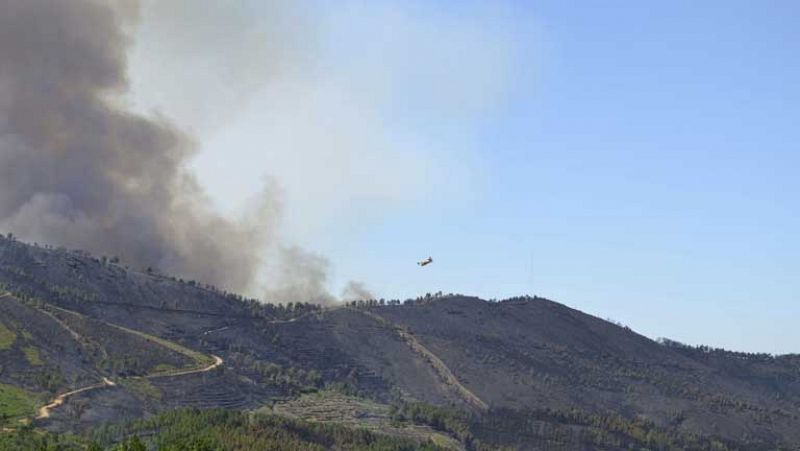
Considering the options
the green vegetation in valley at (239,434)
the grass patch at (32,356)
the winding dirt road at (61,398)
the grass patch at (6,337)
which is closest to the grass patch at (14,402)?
the winding dirt road at (61,398)

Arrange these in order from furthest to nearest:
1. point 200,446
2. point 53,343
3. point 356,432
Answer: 1. point 53,343
2. point 356,432
3. point 200,446

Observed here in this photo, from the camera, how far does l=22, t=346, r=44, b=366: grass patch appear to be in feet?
537

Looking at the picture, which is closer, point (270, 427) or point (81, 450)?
point (81, 450)

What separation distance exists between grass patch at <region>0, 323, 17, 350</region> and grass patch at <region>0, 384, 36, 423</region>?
13.7 m

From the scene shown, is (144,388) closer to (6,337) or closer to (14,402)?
(6,337)

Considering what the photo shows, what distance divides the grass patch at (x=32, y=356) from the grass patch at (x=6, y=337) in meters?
2.30

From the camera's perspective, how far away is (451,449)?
16788 centimetres

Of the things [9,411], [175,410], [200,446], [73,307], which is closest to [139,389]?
[175,410]

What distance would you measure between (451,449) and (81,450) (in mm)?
61339

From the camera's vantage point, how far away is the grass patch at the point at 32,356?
164m

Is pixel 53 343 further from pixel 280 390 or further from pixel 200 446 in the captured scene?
pixel 200 446

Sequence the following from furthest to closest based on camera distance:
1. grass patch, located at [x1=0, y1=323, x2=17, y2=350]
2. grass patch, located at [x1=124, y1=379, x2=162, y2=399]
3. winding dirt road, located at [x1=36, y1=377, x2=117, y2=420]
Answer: grass patch, located at [x1=0, y1=323, x2=17, y2=350], grass patch, located at [x1=124, y1=379, x2=162, y2=399], winding dirt road, located at [x1=36, y1=377, x2=117, y2=420]

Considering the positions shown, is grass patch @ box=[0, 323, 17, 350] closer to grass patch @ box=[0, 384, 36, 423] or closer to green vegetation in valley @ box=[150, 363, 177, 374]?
grass patch @ box=[0, 384, 36, 423]

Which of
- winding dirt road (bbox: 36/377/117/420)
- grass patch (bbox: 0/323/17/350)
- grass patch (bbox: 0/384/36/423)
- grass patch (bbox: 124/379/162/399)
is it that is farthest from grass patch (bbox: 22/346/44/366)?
grass patch (bbox: 124/379/162/399)
